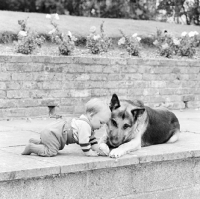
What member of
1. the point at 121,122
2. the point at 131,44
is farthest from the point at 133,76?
the point at 121,122

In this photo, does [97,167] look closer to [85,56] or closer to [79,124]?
[79,124]

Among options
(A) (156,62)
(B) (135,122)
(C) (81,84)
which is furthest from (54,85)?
(B) (135,122)

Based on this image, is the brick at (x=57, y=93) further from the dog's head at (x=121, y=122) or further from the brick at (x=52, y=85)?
the dog's head at (x=121, y=122)

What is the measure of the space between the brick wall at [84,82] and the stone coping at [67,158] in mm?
2819

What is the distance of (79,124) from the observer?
568 centimetres

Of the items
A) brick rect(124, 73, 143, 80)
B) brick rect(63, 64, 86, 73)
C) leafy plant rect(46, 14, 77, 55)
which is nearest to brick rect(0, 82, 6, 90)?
brick rect(63, 64, 86, 73)

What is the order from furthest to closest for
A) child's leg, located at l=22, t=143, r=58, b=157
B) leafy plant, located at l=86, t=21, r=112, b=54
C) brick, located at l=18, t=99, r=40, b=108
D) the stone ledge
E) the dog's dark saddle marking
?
leafy plant, located at l=86, t=21, r=112, b=54, brick, located at l=18, t=99, r=40, b=108, the dog's dark saddle marking, child's leg, located at l=22, t=143, r=58, b=157, the stone ledge

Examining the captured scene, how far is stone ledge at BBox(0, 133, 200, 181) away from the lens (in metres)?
A: 4.95

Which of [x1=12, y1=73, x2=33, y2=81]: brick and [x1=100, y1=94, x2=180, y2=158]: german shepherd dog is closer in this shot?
[x1=100, y1=94, x2=180, y2=158]: german shepherd dog

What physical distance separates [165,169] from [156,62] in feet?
22.6

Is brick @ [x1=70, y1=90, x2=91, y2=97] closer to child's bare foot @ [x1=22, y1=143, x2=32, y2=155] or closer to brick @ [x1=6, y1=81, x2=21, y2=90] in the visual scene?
brick @ [x1=6, y1=81, x2=21, y2=90]

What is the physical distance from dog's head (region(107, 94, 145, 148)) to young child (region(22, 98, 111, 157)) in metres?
0.38

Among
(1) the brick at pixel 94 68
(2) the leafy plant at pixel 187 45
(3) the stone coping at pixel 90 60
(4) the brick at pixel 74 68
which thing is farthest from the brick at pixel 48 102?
(2) the leafy plant at pixel 187 45

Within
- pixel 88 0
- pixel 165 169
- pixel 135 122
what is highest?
pixel 88 0
